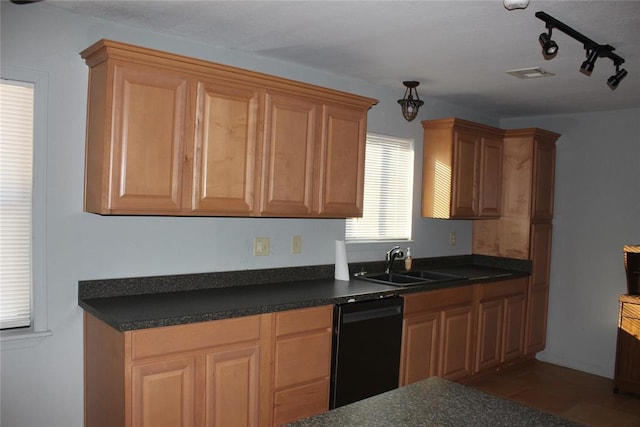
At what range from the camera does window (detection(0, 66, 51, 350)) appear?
2551mm

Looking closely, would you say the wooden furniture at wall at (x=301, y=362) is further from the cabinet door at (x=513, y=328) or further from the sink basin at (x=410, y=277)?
the cabinet door at (x=513, y=328)

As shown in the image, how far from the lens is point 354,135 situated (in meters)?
3.54

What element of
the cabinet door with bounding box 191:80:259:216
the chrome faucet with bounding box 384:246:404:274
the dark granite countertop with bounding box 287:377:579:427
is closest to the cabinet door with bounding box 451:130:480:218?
the chrome faucet with bounding box 384:246:404:274

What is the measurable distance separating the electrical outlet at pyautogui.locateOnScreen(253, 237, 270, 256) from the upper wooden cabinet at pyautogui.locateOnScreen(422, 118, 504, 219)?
166 centimetres

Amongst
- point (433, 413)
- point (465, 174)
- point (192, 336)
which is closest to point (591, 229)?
point (465, 174)

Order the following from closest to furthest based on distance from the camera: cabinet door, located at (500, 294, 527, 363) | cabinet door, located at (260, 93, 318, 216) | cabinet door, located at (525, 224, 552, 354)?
cabinet door, located at (260, 93, 318, 216)
cabinet door, located at (500, 294, 527, 363)
cabinet door, located at (525, 224, 552, 354)

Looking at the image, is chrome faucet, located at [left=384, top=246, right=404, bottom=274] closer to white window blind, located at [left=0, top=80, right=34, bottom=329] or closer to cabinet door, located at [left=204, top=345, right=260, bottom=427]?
cabinet door, located at [left=204, top=345, right=260, bottom=427]

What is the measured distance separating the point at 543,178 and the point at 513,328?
55.4 inches

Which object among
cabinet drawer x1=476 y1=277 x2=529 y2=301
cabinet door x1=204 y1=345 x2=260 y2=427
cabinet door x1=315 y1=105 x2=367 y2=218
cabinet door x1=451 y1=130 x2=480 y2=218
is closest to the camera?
cabinet door x1=204 y1=345 x2=260 y2=427

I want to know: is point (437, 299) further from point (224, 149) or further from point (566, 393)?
point (224, 149)

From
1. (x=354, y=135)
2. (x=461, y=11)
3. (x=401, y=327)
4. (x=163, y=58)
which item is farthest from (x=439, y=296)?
(x=163, y=58)

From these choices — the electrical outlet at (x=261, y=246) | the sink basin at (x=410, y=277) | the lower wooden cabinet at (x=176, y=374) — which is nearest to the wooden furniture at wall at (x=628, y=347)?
the sink basin at (x=410, y=277)

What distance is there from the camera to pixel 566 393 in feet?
14.2

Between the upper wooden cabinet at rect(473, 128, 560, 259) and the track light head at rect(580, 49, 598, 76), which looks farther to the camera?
the upper wooden cabinet at rect(473, 128, 560, 259)
